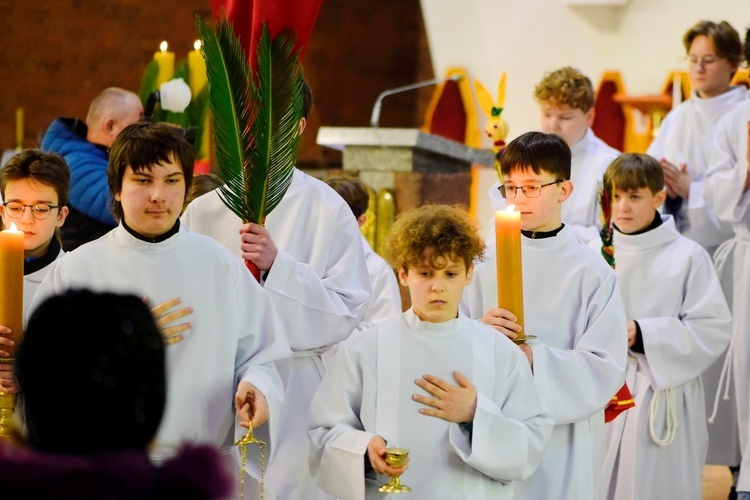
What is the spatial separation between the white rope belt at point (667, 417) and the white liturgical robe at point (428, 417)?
1.78 m

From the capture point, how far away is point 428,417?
358 cm

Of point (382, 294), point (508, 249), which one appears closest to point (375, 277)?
point (382, 294)

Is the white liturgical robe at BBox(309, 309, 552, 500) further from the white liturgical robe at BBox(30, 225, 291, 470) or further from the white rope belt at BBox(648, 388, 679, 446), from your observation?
the white rope belt at BBox(648, 388, 679, 446)

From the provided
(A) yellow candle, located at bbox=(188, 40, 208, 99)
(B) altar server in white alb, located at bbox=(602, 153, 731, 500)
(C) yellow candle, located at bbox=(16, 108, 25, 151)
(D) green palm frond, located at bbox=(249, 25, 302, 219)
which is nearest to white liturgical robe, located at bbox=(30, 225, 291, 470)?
(D) green palm frond, located at bbox=(249, 25, 302, 219)

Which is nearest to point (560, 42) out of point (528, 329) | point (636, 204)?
point (636, 204)

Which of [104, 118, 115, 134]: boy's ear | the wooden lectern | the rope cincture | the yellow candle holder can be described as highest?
[104, 118, 115, 134]: boy's ear

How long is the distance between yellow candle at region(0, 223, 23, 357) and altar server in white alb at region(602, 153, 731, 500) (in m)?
2.68

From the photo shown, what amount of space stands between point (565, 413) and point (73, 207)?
8.62ft

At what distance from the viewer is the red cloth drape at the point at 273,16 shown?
4.25m

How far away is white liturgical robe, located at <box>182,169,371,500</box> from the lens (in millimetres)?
4238

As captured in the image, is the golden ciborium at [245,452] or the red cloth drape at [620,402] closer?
the golden ciborium at [245,452]

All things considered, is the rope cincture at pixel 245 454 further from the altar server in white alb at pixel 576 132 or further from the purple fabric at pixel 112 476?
the altar server in white alb at pixel 576 132

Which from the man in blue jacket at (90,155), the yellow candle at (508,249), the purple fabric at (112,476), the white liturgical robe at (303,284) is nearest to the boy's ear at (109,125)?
the man in blue jacket at (90,155)

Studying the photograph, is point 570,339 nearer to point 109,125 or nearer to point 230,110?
point 230,110
